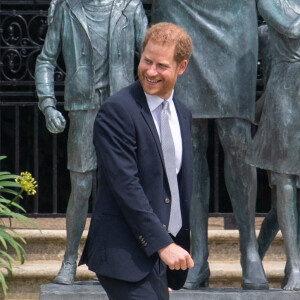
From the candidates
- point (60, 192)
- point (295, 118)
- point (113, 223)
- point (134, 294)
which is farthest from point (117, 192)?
point (60, 192)

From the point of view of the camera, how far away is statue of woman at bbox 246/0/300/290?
619 cm

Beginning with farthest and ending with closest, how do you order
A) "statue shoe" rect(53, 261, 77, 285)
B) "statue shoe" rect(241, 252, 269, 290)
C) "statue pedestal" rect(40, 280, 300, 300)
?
1. "statue shoe" rect(53, 261, 77, 285)
2. "statue shoe" rect(241, 252, 269, 290)
3. "statue pedestal" rect(40, 280, 300, 300)

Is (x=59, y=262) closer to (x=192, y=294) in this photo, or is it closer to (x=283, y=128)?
(x=192, y=294)

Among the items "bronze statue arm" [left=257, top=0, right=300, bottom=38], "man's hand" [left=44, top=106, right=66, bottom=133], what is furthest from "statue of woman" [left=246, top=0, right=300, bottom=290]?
"man's hand" [left=44, top=106, right=66, bottom=133]

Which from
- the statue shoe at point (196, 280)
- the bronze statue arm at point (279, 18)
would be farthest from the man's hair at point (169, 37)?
the statue shoe at point (196, 280)

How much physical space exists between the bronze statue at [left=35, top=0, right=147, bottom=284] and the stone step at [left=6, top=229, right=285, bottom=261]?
45.5 inches

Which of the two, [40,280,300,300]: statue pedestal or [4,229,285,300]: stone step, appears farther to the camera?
[4,229,285,300]: stone step

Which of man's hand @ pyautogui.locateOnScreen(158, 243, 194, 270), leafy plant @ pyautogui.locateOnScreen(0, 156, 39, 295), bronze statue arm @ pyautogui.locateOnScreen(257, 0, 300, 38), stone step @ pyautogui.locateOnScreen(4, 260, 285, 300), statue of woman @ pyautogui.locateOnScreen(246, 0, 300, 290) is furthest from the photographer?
stone step @ pyautogui.locateOnScreen(4, 260, 285, 300)

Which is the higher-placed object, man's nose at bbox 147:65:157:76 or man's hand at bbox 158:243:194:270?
man's nose at bbox 147:65:157:76

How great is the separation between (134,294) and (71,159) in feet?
8.78

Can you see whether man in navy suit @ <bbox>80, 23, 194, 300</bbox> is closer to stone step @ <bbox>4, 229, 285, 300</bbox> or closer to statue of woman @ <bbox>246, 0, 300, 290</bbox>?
statue of woman @ <bbox>246, 0, 300, 290</bbox>

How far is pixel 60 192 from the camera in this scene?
364 inches

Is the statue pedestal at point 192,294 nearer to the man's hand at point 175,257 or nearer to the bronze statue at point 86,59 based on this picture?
the bronze statue at point 86,59

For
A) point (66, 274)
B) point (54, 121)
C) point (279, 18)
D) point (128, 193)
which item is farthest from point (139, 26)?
point (128, 193)
